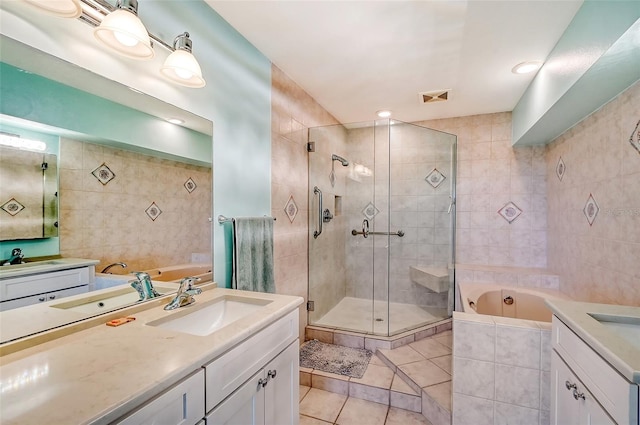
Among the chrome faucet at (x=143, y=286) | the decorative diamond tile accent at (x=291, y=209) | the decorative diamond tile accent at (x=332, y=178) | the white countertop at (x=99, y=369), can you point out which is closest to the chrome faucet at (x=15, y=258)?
the white countertop at (x=99, y=369)

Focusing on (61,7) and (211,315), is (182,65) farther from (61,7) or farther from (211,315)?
(211,315)

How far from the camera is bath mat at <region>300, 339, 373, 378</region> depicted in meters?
2.28

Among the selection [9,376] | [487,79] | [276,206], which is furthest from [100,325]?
[487,79]

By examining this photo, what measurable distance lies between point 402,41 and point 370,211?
1.85 meters

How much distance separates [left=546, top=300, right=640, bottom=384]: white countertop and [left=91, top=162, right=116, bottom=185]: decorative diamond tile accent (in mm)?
1846

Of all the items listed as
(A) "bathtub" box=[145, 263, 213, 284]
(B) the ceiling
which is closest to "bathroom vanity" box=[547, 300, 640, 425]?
(B) the ceiling

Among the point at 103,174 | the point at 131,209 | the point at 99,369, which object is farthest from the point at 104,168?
the point at 99,369

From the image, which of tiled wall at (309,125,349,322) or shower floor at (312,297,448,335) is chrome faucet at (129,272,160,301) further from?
shower floor at (312,297,448,335)

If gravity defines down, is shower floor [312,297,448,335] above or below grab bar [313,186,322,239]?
below

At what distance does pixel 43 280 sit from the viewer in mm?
993

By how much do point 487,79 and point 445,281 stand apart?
2.04 m

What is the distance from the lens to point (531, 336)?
1625mm

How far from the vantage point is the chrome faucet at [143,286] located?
50.6 inches

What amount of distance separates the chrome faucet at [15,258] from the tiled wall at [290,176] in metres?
1.46
